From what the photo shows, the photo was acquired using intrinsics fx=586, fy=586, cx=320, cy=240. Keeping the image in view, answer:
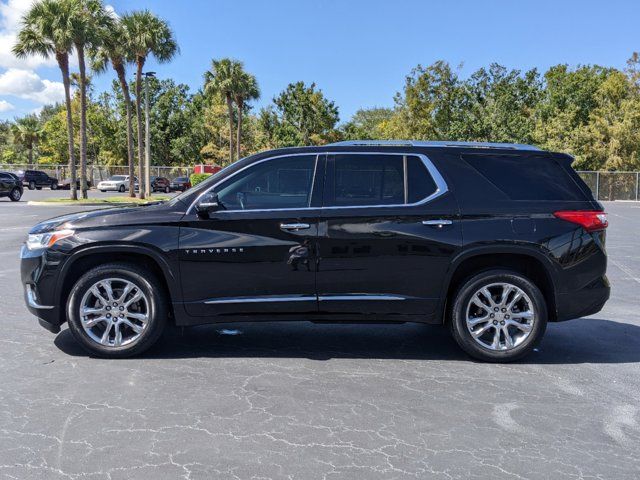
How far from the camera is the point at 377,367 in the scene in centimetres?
498

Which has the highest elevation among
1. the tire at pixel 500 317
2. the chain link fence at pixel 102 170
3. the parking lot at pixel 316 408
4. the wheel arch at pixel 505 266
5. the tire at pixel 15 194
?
the chain link fence at pixel 102 170

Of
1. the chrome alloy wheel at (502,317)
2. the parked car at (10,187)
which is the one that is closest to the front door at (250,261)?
the chrome alloy wheel at (502,317)

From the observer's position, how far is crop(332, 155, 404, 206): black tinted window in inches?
201

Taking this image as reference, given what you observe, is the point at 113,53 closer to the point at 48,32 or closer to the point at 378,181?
the point at 48,32

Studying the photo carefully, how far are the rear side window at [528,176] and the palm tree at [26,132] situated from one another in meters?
79.9

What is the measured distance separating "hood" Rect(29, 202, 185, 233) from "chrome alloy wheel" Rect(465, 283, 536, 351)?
2699 mm

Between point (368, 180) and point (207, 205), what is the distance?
1409 millimetres

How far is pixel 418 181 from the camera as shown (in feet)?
17.0

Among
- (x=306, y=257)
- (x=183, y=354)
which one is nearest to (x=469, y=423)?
(x=306, y=257)

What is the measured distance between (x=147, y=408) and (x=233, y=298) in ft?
4.19

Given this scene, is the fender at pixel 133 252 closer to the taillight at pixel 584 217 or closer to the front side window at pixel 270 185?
the front side window at pixel 270 185

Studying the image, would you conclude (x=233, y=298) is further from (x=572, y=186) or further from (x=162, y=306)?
(x=572, y=186)

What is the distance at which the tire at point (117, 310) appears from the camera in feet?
16.5

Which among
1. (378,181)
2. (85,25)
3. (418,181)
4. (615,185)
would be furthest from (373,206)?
(615,185)
